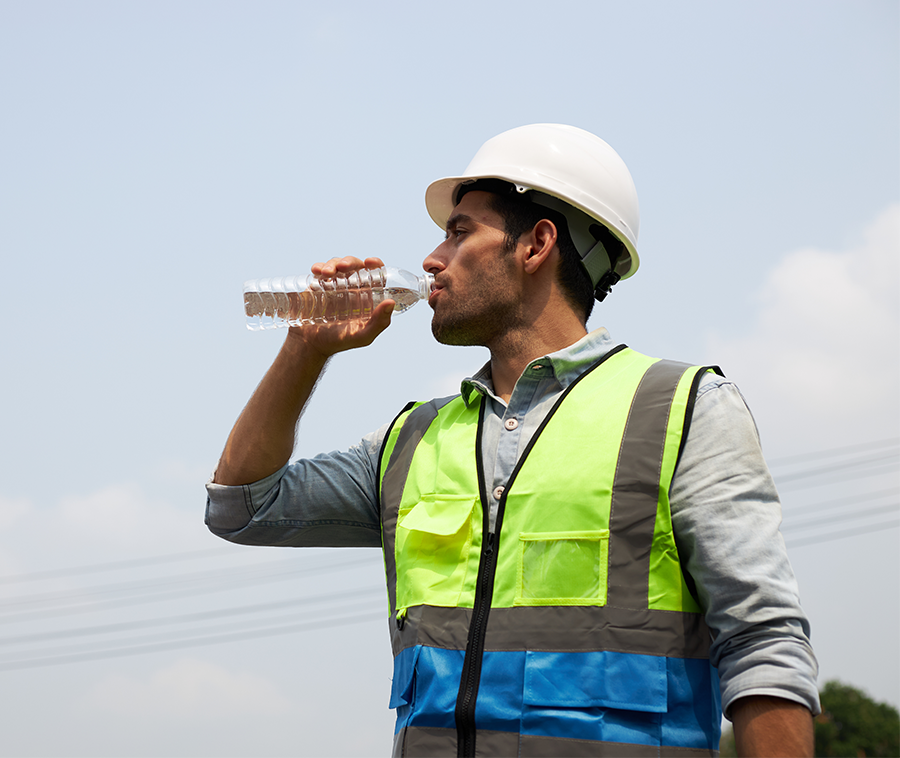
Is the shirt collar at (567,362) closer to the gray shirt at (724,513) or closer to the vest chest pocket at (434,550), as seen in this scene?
the gray shirt at (724,513)

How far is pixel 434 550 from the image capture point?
3.53 metres

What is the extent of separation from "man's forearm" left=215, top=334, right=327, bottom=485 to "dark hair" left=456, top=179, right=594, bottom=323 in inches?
42.7

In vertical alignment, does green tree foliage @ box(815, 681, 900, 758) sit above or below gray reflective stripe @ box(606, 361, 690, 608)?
below

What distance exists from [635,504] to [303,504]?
1702 millimetres

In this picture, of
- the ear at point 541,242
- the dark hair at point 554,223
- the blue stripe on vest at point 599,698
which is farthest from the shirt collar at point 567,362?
the blue stripe on vest at point 599,698

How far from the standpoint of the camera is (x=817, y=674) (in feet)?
9.66

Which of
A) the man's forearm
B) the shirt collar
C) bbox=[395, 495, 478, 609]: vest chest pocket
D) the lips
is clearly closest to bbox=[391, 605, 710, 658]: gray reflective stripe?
bbox=[395, 495, 478, 609]: vest chest pocket

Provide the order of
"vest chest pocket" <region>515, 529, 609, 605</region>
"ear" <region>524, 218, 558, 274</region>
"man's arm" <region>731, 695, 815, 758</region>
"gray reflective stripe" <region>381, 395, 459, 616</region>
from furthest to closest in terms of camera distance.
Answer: "ear" <region>524, 218, 558, 274</region> → "gray reflective stripe" <region>381, 395, 459, 616</region> → "vest chest pocket" <region>515, 529, 609, 605</region> → "man's arm" <region>731, 695, 815, 758</region>

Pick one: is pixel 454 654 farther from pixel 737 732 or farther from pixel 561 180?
pixel 561 180

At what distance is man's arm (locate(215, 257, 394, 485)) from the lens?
4.21m

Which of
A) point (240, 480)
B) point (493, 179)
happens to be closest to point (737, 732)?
point (240, 480)

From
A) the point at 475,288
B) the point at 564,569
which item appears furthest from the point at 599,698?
the point at 475,288

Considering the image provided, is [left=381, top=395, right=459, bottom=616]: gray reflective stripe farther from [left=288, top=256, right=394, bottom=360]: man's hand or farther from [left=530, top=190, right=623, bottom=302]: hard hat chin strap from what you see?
[left=530, top=190, right=623, bottom=302]: hard hat chin strap

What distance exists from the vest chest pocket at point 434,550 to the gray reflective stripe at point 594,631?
0.61ft
